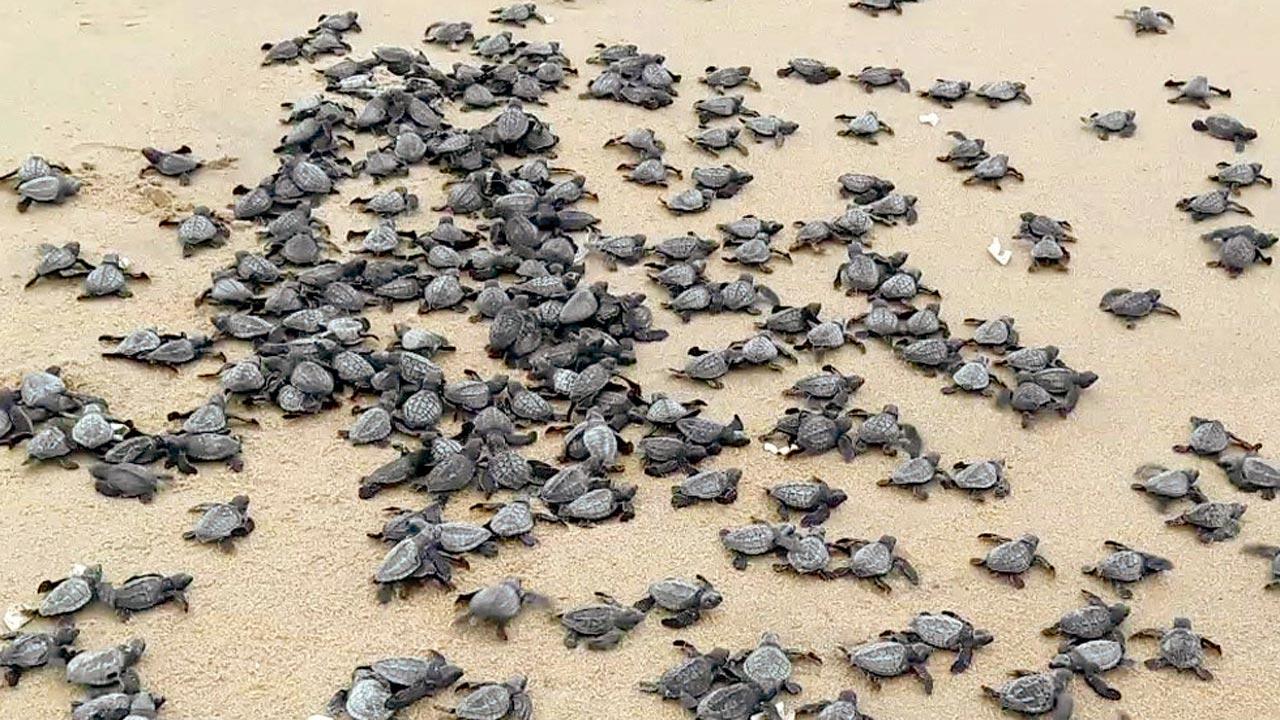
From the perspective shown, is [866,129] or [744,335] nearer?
[744,335]

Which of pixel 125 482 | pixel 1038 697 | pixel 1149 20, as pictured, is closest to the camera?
pixel 1038 697

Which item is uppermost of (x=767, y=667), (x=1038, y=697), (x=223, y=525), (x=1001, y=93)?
(x=223, y=525)

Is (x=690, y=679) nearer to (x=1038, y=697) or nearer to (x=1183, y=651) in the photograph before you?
(x=1038, y=697)

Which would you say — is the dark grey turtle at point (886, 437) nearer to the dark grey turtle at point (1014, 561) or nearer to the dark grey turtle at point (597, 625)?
the dark grey turtle at point (1014, 561)

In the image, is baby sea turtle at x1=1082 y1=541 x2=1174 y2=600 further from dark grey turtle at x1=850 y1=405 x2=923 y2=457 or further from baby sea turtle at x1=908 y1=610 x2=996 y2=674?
dark grey turtle at x1=850 y1=405 x2=923 y2=457

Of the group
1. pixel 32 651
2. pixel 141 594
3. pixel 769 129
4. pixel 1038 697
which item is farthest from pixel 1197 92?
pixel 32 651

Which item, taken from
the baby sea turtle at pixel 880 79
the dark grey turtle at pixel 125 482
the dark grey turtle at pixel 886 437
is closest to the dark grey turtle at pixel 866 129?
the baby sea turtle at pixel 880 79

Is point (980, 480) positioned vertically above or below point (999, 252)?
above
